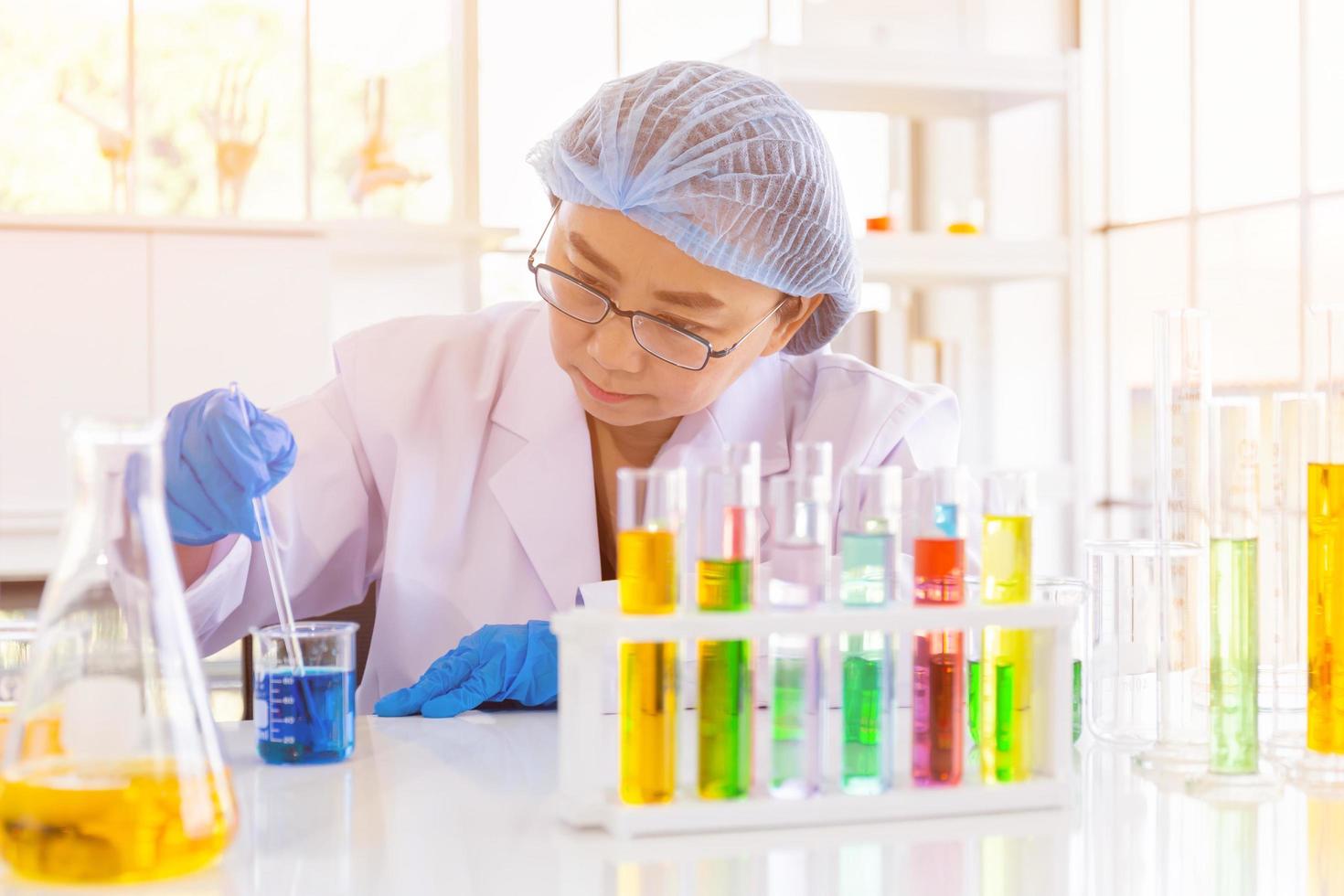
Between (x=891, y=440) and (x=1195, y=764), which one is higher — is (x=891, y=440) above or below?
above

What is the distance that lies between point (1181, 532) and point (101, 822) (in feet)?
2.35

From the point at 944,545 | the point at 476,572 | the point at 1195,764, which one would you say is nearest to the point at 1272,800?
the point at 1195,764

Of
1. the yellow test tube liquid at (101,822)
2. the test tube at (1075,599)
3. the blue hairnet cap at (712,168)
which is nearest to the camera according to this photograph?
the yellow test tube liquid at (101,822)

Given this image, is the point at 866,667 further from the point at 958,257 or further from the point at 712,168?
the point at 958,257

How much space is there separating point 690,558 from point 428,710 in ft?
1.42

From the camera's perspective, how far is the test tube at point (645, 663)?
30.1 inches

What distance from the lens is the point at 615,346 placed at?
145 cm

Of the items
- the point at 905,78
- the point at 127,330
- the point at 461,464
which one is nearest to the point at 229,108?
→ the point at 127,330

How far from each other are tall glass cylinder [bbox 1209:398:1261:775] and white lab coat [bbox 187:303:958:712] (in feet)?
2.49

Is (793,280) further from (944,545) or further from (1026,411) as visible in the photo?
(1026,411)

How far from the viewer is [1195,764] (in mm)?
917

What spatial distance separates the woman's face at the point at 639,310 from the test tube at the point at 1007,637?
0.65 metres

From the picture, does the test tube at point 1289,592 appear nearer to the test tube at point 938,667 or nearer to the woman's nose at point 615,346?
the test tube at point 938,667

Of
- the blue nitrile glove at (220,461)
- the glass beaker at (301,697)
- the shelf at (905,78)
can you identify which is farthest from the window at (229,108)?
the glass beaker at (301,697)
